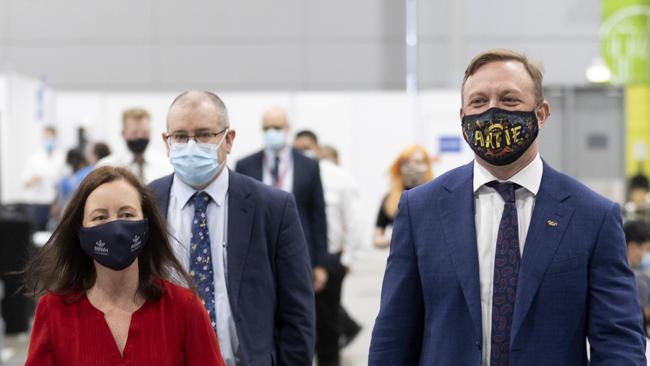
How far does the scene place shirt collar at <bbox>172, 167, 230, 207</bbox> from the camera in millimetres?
4234

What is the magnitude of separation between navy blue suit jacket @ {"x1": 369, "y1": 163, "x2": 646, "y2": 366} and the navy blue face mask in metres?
0.69

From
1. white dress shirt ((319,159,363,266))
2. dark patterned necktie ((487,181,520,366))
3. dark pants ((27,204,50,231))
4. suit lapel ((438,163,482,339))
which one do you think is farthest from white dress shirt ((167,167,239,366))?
dark pants ((27,204,50,231))

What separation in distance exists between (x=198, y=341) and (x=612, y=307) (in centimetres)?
108

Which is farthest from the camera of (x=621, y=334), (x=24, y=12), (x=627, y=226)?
(x=24, y=12)

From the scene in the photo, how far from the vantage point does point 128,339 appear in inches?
128

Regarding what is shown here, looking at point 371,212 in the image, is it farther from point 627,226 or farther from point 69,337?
point 69,337

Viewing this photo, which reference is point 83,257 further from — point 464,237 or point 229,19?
point 229,19

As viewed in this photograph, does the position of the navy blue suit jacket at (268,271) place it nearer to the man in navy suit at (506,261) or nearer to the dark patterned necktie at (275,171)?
the man in navy suit at (506,261)

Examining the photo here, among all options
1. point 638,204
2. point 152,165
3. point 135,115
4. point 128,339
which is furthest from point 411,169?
point 638,204

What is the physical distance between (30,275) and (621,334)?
64.0 inches

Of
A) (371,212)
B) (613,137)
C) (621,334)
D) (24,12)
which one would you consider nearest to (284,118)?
(621,334)

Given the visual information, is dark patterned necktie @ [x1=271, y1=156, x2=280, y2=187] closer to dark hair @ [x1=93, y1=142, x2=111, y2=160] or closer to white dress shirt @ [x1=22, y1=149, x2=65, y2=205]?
dark hair @ [x1=93, y1=142, x2=111, y2=160]

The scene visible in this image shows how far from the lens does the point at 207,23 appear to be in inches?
866

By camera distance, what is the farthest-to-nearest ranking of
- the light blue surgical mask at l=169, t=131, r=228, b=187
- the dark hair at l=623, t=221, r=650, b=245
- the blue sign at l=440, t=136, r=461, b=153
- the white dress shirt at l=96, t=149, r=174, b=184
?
1. the blue sign at l=440, t=136, r=461, b=153
2. the dark hair at l=623, t=221, r=650, b=245
3. the white dress shirt at l=96, t=149, r=174, b=184
4. the light blue surgical mask at l=169, t=131, r=228, b=187
